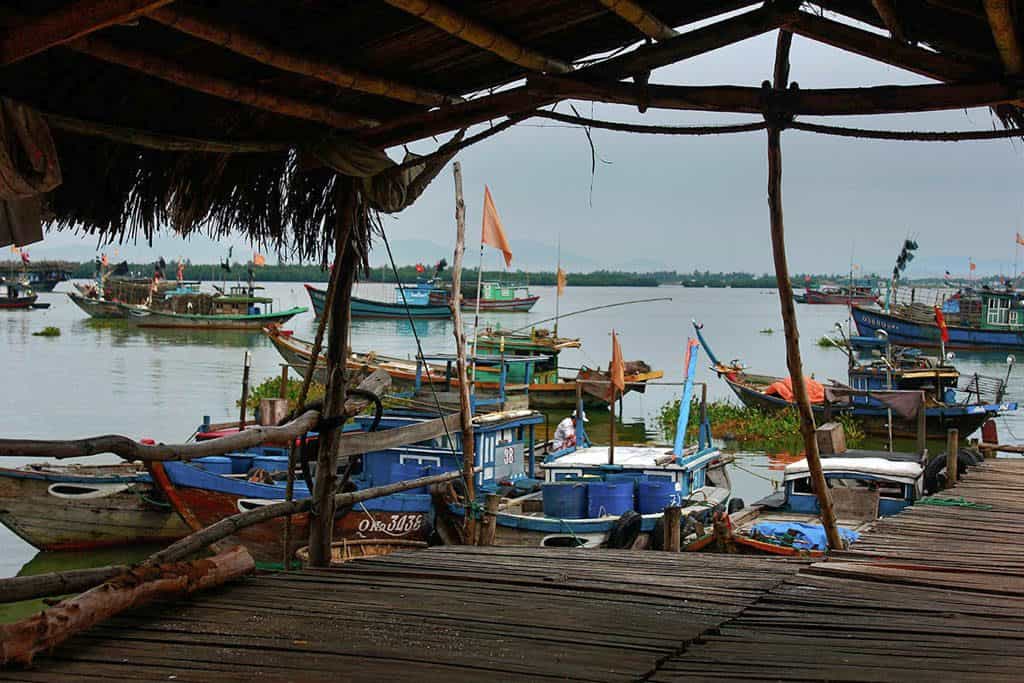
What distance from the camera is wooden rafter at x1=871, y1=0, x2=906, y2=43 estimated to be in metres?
3.05

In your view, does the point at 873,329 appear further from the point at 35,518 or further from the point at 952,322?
the point at 35,518

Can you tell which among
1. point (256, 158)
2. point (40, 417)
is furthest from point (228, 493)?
point (40, 417)

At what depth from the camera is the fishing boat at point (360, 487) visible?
9867mm

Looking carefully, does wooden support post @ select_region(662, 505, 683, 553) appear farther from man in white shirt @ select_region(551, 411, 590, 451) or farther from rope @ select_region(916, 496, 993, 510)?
man in white shirt @ select_region(551, 411, 590, 451)

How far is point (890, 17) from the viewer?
3133mm

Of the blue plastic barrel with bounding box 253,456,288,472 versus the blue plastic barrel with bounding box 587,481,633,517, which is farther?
the blue plastic barrel with bounding box 253,456,288,472

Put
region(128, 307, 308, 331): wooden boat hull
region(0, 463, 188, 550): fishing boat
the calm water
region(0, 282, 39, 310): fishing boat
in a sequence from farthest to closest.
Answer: region(0, 282, 39, 310): fishing boat, region(128, 307, 308, 331): wooden boat hull, the calm water, region(0, 463, 188, 550): fishing boat

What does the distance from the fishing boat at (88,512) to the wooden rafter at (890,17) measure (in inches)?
369

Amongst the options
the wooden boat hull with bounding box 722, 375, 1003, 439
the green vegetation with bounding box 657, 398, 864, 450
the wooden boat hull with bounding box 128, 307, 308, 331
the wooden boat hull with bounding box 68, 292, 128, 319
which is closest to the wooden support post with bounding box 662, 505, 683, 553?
the green vegetation with bounding box 657, 398, 864, 450

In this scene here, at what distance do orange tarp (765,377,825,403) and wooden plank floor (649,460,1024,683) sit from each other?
11.7 metres

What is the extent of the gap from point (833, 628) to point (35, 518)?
9699 mm

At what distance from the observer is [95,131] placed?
344cm

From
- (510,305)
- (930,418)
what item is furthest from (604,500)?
(510,305)

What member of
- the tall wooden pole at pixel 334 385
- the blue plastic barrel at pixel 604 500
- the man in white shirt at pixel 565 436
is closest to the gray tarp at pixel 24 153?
the tall wooden pole at pixel 334 385
